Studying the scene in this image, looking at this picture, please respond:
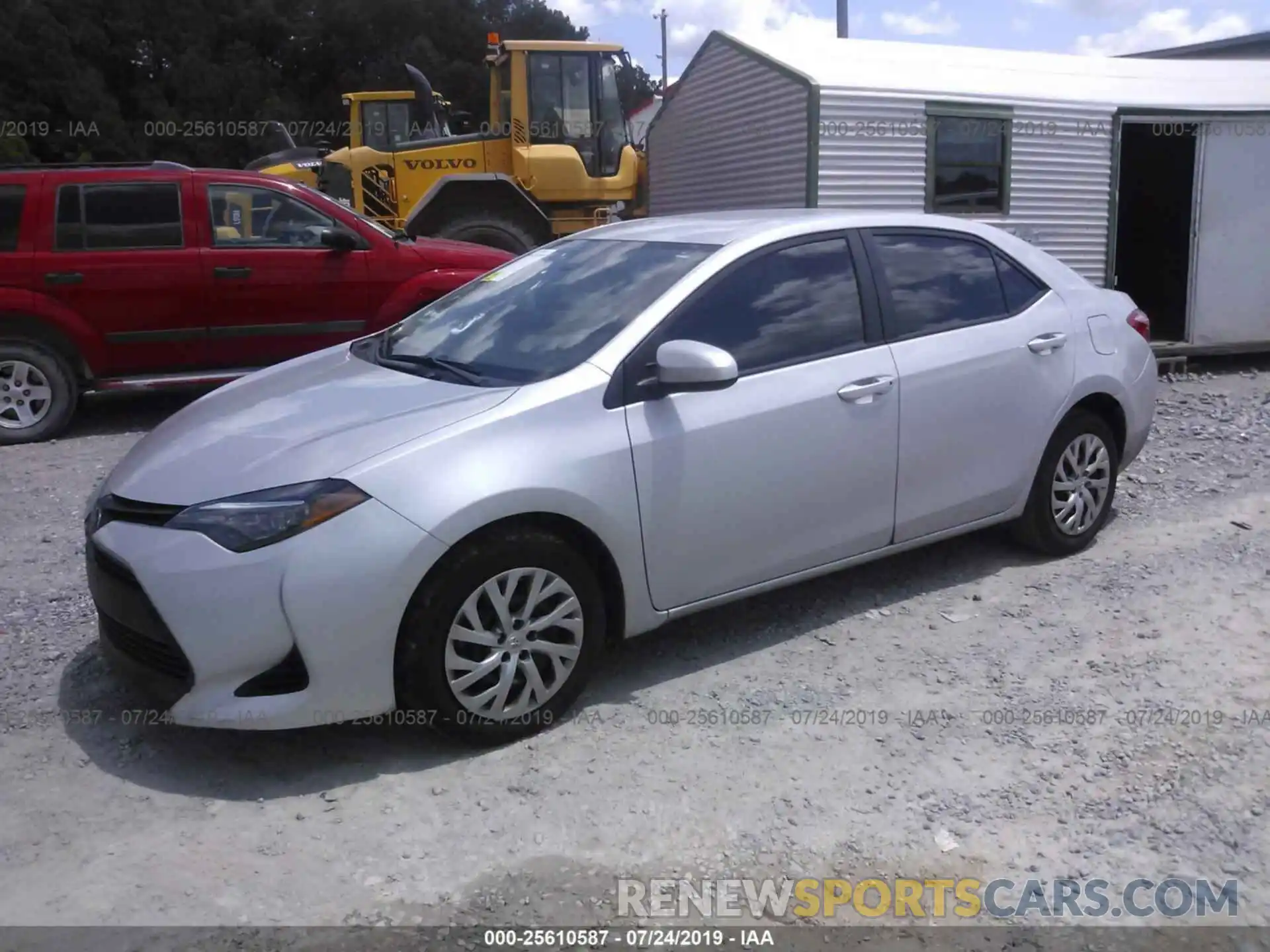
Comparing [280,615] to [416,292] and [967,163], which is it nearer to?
[416,292]

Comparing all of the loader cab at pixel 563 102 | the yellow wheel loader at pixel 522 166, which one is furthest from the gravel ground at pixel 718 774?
the loader cab at pixel 563 102

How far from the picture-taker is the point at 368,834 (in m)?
3.16

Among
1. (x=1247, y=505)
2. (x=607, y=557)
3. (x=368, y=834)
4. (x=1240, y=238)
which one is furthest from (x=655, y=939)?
(x=1240, y=238)

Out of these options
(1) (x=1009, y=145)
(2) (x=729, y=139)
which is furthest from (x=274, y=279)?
(1) (x=1009, y=145)

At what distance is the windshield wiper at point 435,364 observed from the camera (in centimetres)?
390

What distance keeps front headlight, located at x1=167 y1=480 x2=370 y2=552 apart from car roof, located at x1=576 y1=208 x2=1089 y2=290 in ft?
5.68

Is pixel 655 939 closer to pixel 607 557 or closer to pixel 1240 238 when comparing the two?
pixel 607 557

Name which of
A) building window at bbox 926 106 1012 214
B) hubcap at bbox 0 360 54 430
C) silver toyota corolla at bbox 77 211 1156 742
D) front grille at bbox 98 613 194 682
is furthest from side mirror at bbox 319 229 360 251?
front grille at bbox 98 613 194 682

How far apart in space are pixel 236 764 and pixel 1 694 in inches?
42.7

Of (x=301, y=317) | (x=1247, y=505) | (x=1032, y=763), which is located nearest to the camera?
(x=1032, y=763)

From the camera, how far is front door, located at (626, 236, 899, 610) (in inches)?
149

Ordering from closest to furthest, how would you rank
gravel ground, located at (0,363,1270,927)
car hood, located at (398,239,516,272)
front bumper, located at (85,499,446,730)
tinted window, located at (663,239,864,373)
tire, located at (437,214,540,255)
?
gravel ground, located at (0,363,1270,927)
front bumper, located at (85,499,446,730)
tinted window, located at (663,239,864,373)
car hood, located at (398,239,516,272)
tire, located at (437,214,540,255)

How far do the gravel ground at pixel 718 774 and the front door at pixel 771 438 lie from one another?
45 cm

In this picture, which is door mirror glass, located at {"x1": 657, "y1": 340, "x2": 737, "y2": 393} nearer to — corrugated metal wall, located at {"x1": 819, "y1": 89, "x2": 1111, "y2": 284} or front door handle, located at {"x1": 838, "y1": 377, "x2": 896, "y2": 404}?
front door handle, located at {"x1": 838, "y1": 377, "x2": 896, "y2": 404}
